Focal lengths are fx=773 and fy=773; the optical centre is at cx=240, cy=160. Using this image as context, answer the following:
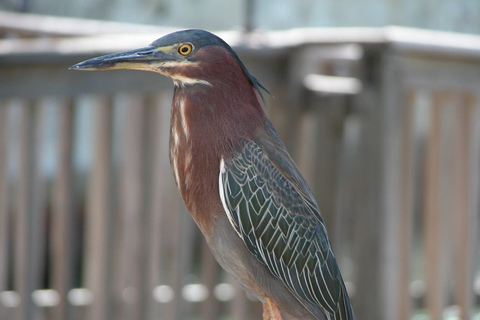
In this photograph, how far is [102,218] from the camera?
305cm

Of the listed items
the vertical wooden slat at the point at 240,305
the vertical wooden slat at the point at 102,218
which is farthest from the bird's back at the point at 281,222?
the vertical wooden slat at the point at 240,305

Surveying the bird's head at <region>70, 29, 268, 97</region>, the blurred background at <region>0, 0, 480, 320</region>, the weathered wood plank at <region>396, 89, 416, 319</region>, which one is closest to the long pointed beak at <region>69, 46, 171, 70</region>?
the bird's head at <region>70, 29, 268, 97</region>

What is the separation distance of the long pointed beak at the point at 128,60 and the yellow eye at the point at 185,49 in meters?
0.02

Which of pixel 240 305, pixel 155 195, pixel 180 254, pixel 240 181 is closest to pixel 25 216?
pixel 155 195

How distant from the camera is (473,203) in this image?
3.40m

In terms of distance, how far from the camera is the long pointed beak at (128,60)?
1294mm

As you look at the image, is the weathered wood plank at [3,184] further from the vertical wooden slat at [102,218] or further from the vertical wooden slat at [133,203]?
the vertical wooden slat at [133,203]

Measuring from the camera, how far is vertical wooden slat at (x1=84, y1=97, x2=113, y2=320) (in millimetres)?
2971

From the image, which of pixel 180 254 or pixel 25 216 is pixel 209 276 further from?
pixel 25 216

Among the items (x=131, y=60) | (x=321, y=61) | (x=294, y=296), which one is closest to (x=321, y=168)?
(x=321, y=61)

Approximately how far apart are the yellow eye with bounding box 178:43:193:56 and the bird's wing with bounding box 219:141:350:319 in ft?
0.64

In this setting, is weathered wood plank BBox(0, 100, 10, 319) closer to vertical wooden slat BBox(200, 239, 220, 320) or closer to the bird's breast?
vertical wooden slat BBox(200, 239, 220, 320)

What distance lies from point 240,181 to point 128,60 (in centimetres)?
29

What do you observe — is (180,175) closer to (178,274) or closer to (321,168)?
(178,274)
